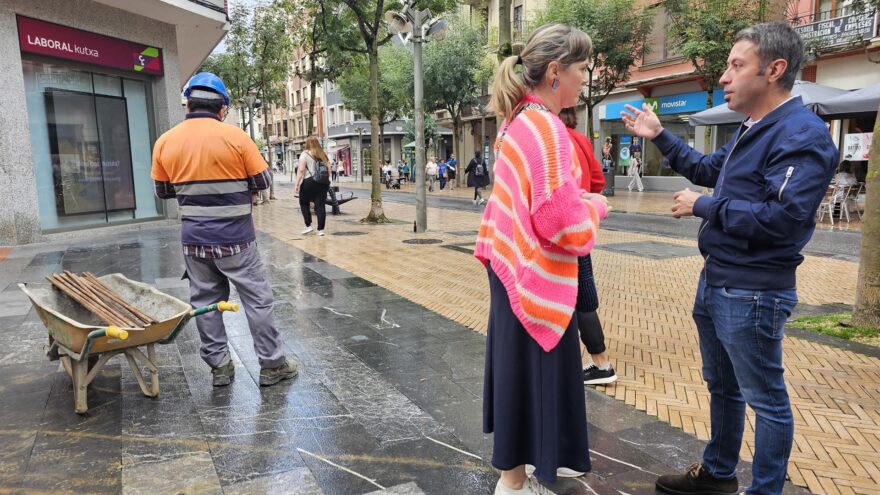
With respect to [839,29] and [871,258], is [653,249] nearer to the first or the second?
[871,258]

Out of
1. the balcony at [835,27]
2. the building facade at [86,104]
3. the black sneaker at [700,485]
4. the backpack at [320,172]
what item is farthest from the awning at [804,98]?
the building facade at [86,104]

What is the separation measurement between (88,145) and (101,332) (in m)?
11.2

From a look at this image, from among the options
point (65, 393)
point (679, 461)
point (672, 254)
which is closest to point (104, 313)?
point (65, 393)

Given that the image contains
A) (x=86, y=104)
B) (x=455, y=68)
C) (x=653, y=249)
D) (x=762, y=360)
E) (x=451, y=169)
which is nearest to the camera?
(x=762, y=360)

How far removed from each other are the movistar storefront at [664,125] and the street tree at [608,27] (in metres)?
1.61

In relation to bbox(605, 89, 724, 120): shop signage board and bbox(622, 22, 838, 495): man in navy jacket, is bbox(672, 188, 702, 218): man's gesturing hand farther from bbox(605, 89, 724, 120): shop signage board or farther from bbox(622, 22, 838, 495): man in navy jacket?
bbox(605, 89, 724, 120): shop signage board

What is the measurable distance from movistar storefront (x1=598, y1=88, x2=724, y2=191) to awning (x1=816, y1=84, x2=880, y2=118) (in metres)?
9.42

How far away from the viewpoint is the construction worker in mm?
3734

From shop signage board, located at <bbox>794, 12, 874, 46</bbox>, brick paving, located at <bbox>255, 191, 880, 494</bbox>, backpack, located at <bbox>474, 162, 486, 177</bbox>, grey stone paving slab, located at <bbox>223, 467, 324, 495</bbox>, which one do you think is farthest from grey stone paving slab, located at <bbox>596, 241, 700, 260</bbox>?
shop signage board, located at <bbox>794, 12, 874, 46</bbox>

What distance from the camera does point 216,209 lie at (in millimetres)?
3795

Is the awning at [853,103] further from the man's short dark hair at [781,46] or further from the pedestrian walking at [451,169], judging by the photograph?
the pedestrian walking at [451,169]

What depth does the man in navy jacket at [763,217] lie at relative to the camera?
2123 millimetres

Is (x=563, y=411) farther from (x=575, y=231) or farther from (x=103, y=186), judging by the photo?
(x=103, y=186)

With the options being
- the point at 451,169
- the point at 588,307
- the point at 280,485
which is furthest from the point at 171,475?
the point at 451,169
